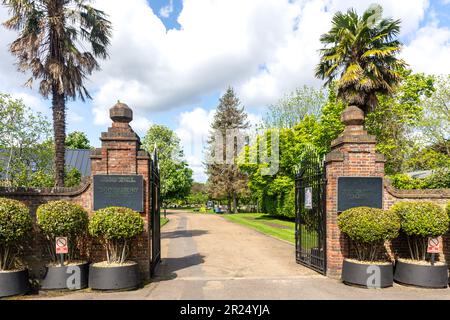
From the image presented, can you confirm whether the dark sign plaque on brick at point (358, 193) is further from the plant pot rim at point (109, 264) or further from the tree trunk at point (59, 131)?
the tree trunk at point (59, 131)

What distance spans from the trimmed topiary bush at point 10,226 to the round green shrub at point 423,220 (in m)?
8.42

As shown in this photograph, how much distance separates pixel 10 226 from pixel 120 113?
11.2ft

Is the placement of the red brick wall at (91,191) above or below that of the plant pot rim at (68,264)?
above

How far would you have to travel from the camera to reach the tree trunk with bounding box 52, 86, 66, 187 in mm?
13625

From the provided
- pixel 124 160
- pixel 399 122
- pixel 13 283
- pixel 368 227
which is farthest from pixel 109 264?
pixel 399 122

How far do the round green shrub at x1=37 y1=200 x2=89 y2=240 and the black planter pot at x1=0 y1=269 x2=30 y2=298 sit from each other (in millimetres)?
943

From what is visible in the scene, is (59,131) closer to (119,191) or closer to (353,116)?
(119,191)

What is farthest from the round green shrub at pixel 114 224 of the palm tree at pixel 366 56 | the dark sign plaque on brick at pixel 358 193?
the palm tree at pixel 366 56

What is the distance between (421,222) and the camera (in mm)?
7414

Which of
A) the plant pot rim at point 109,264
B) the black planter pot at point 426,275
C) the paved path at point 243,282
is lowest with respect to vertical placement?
the paved path at point 243,282

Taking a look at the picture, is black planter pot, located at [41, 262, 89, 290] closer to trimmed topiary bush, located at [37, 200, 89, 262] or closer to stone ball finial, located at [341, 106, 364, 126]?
trimmed topiary bush, located at [37, 200, 89, 262]

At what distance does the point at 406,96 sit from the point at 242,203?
44.7 m

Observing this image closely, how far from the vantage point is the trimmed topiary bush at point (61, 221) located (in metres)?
6.95

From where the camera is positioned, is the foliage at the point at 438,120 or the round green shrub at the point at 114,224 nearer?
the round green shrub at the point at 114,224
